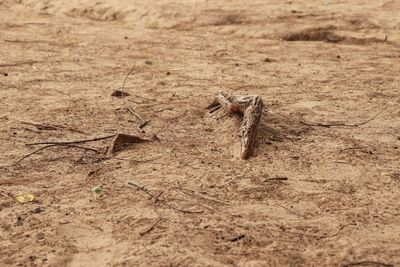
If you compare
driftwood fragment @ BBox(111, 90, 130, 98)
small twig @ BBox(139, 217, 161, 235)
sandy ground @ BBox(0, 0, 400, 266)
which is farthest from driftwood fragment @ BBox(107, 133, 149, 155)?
driftwood fragment @ BBox(111, 90, 130, 98)

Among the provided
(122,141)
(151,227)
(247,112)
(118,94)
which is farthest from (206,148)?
(118,94)

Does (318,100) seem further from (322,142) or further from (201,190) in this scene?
(201,190)

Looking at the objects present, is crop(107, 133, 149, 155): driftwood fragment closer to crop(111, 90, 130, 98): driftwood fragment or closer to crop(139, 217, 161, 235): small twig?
crop(139, 217, 161, 235): small twig

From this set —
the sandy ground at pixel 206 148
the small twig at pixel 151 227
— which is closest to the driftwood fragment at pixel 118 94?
the sandy ground at pixel 206 148

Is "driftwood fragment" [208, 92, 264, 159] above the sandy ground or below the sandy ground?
above

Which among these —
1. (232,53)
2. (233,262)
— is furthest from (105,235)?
(232,53)

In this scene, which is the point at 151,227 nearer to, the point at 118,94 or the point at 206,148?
the point at 206,148

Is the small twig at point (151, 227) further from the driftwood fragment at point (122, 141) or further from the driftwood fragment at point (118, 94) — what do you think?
the driftwood fragment at point (118, 94)
